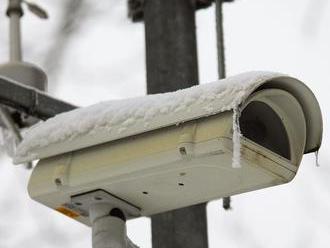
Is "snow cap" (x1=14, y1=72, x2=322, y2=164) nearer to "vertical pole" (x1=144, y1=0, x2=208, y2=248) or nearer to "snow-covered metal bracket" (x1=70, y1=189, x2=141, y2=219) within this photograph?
"snow-covered metal bracket" (x1=70, y1=189, x2=141, y2=219)

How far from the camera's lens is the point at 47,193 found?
12.1ft

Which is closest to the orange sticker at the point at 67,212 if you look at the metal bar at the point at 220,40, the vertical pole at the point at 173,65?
the vertical pole at the point at 173,65

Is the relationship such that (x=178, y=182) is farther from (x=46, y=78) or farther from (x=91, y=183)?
(x=46, y=78)

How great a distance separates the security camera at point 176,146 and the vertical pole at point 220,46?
1.92ft

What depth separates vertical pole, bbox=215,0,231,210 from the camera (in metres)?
4.32

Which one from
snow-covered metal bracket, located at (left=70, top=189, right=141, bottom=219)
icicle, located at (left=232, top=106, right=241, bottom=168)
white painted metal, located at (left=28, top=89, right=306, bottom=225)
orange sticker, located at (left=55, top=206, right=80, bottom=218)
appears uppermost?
icicle, located at (left=232, top=106, right=241, bottom=168)

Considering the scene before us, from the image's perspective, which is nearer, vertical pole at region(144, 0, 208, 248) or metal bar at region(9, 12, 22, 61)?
vertical pole at region(144, 0, 208, 248)

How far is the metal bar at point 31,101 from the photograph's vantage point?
4.62m

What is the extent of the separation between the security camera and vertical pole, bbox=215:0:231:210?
58cm

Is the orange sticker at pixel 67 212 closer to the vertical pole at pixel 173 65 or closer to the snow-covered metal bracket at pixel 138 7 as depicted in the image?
the vertical pole at pixel 173 65

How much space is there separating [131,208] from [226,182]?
33 cm

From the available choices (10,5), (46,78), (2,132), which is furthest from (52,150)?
(10,5)

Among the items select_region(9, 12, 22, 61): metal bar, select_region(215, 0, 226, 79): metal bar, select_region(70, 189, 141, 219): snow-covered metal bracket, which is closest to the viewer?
select_region(70, 189, 141, 219): snow-covered metal bracket

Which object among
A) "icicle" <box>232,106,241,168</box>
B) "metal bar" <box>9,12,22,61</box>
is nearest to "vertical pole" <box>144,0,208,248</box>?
"icicle" <box>232,106,241,168</box>
